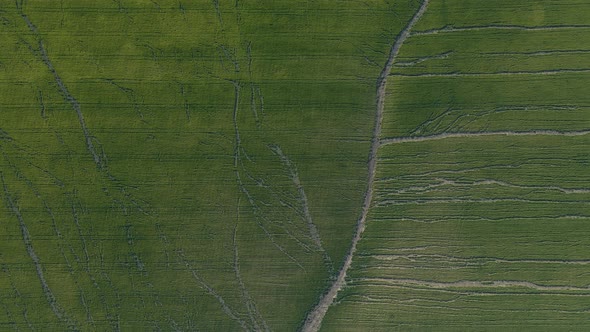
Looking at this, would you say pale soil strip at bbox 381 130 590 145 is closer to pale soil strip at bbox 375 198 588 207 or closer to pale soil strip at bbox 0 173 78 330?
pale soil strip at bbox 375 198 588 207

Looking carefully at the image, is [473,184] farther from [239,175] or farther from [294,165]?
[239,175]

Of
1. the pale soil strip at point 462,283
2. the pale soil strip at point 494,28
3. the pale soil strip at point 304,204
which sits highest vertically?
the pale soil strip at point 494,28

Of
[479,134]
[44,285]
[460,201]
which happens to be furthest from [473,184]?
[44,285]

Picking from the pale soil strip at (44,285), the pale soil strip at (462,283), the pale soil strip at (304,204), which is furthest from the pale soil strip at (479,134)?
the pale soil strip at (44,285)

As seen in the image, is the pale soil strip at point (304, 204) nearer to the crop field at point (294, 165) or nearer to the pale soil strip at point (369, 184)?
the crop field at point (294, 165)

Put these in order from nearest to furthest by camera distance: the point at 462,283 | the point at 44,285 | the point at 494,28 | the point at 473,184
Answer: the point at 44,285 < the point at 462,283 < the point at 473,184 < the point at 494,28
